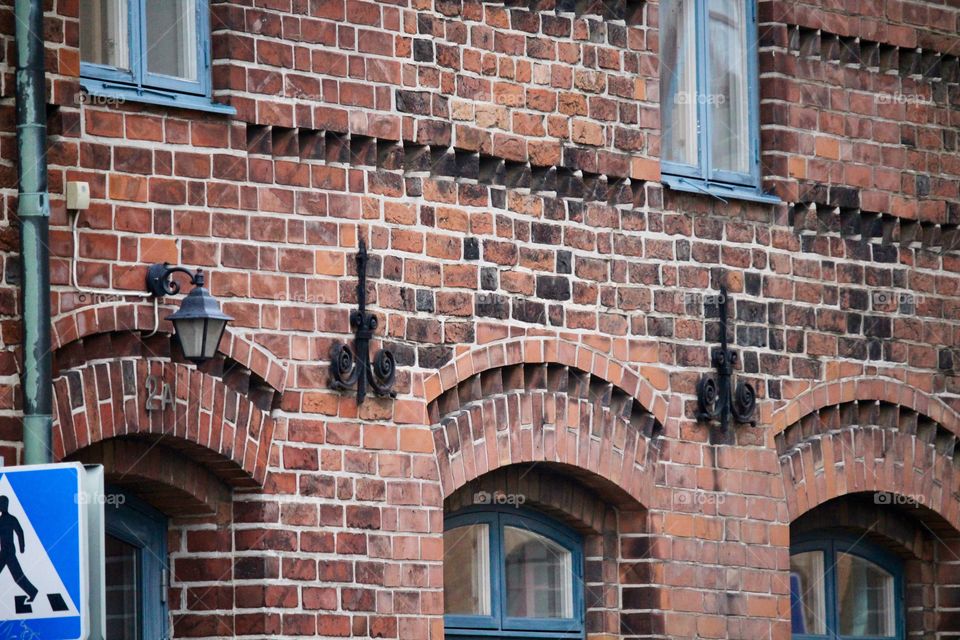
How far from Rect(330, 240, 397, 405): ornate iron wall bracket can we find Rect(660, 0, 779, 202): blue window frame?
2.38 metres

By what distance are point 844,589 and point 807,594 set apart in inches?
14.5

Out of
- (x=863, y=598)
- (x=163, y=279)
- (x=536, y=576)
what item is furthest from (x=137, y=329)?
(x=863, y=598)

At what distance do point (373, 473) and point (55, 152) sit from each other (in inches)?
88.0

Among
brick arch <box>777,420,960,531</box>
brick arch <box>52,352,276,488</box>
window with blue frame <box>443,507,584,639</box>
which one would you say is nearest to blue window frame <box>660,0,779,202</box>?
brick arch <box>777,420,960,531</box>

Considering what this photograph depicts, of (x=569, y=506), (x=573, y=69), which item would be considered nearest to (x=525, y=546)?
(x=569, y=506)

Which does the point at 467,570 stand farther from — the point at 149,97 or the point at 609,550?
the point at 149,97

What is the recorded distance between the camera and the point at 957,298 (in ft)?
46.0

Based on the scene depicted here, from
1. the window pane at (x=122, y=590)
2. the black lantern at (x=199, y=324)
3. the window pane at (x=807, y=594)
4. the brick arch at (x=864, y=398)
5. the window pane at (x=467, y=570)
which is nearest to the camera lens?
the black lantern at (x=199, y=324)

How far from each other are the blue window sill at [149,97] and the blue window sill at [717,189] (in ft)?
10.1

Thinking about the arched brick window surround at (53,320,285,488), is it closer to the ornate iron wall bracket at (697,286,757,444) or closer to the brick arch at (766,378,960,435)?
the ornate iron wall bracket at (697,286,757,444)

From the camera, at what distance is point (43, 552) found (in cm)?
797

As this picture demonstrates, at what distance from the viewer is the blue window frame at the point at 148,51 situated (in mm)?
9953

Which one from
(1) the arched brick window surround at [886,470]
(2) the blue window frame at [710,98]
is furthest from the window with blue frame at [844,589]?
(2) the blue window frame at [710,98]

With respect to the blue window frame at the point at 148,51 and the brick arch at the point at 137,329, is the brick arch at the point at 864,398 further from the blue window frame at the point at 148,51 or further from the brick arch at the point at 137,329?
the blue window frame at the point at 148,51
